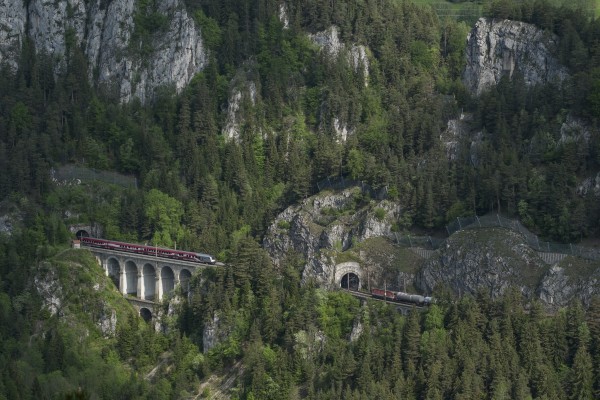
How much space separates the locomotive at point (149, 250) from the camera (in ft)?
555

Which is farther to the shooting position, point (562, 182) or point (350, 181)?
point (350, 181)

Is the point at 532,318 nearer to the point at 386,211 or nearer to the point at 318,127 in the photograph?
the point at 386,211

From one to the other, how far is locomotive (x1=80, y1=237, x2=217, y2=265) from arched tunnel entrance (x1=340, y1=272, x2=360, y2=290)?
48.3ft

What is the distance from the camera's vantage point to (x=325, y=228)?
545 ft

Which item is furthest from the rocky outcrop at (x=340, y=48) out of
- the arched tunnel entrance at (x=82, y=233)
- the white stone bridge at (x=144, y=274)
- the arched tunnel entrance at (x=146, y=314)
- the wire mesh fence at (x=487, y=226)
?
the arched tunnel entrance at (x=146, y=314)

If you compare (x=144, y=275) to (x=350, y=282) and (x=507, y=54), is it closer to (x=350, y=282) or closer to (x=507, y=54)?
(x=350, y=282)

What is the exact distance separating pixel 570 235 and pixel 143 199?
48.9 meters

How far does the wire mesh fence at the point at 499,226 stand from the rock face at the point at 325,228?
3.35m

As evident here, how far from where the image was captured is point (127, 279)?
175000 mm

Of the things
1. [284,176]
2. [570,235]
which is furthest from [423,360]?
[284,176]

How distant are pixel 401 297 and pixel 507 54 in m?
38.0

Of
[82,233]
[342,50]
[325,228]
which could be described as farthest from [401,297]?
[342,50]

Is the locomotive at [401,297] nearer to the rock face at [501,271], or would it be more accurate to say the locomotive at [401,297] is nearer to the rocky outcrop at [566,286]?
the rock face at [501,271]

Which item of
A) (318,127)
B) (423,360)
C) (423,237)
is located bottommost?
(423,360)
